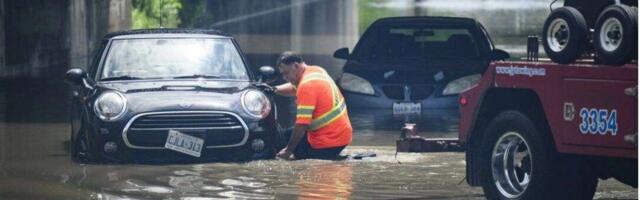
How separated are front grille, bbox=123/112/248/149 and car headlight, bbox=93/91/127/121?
0.53ft

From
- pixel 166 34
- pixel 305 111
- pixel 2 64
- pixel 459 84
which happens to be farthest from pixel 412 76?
pixel 2 64

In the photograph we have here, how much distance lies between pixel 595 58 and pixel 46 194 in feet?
15.1

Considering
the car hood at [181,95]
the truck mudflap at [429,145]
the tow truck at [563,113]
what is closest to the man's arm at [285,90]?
the car hood at [181,95]

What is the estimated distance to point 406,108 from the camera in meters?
18.7

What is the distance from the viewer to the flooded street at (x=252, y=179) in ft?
41.0

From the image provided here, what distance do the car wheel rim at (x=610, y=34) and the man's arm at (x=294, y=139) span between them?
197 inches

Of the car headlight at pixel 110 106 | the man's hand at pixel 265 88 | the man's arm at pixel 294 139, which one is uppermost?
the man's hand at pixel 265 88

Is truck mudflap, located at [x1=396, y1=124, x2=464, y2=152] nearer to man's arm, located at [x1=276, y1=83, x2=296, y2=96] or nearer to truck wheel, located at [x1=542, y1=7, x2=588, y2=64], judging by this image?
man's arm, located at [x1=276, y1=83, x2=296, y2=96]

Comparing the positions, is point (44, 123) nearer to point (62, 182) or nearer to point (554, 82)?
point (62, 182)

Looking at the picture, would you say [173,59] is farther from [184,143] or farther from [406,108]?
[406,108]

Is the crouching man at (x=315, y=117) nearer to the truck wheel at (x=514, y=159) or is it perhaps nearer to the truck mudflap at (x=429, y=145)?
the truck mudflap at (x=429, y=145)

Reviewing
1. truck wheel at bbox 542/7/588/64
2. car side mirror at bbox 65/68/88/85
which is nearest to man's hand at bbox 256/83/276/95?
car side mirror at bbox 65/68/88/85

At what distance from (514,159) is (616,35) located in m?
1.63

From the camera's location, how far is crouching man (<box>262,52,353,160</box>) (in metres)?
14.8
